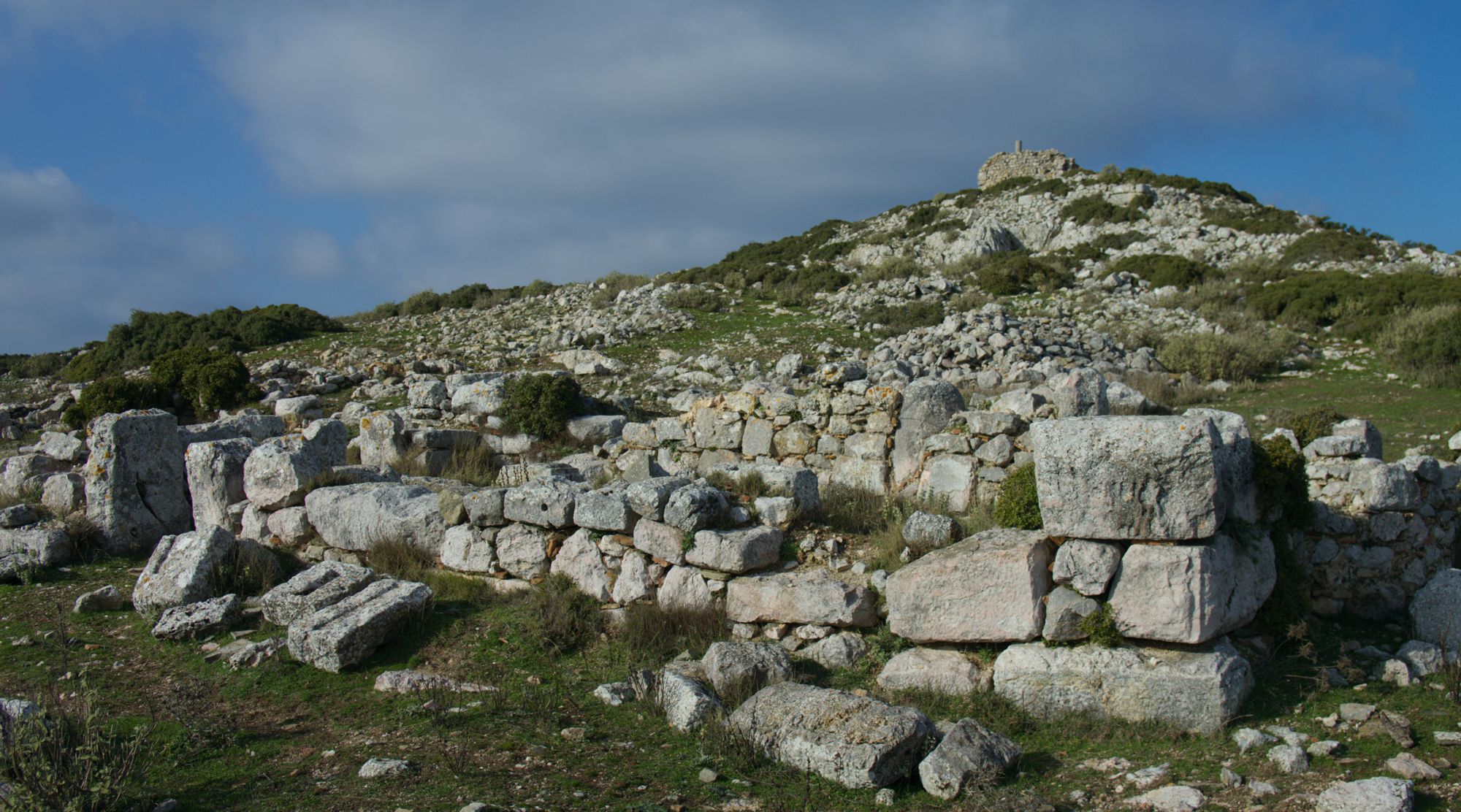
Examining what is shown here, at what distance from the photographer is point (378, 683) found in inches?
241

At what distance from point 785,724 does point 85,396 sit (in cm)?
1885

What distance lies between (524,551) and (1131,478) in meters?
4.90

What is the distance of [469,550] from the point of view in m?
8.03

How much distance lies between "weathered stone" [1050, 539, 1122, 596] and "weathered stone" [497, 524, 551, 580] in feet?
13.8

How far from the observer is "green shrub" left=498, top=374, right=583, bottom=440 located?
1441 cm

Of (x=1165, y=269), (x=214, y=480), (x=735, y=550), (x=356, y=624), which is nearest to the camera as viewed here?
(x=356, y=624)

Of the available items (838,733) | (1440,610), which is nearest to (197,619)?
(838,733)

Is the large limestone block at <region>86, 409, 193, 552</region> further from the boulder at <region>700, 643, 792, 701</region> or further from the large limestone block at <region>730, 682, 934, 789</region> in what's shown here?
the large limestone block at <region>730, 682, 934, 789</region>

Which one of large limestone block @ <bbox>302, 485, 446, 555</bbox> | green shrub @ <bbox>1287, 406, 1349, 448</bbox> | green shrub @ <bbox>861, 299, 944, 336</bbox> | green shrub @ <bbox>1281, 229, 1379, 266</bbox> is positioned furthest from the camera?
green shrub @ <bbox>1281, 229, 1379, 266</bbox>

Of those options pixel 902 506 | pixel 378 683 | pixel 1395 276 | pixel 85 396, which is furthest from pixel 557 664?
pixel 1395 276

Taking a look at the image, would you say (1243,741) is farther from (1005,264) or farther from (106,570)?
(1005,264)

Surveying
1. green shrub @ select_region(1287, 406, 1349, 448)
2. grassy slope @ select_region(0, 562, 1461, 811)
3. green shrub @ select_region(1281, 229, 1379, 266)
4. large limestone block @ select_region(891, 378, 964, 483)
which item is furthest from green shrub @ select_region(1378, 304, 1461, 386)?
grassy slope @ select_region(0, 562, 1461, 811)

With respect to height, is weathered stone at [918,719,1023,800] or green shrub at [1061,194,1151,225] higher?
green shrub at [1061,194,1151,225]

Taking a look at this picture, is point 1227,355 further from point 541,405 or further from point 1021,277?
point 541,405
